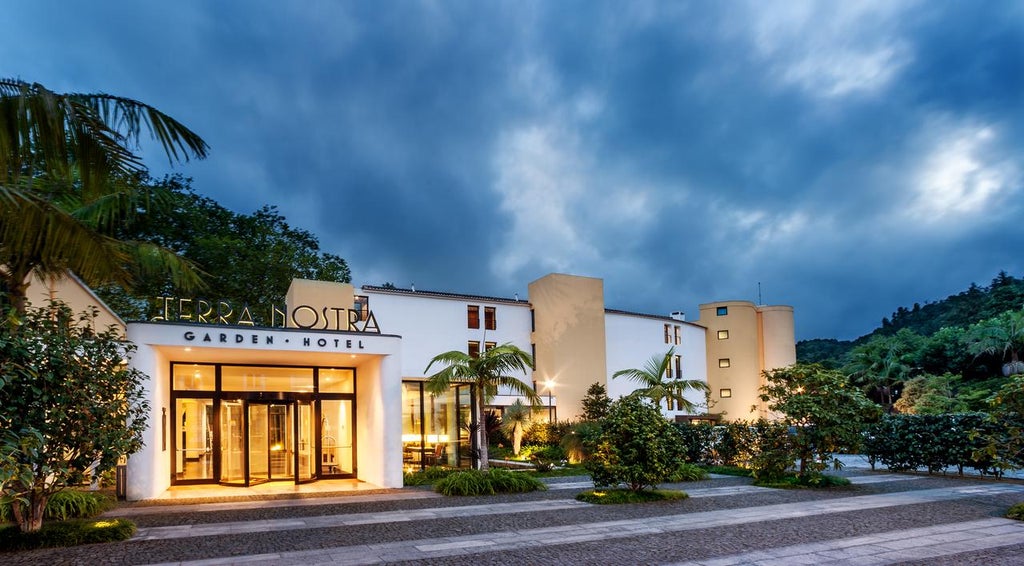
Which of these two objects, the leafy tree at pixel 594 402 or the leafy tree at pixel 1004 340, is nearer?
the leafy tree at pixel 594 402

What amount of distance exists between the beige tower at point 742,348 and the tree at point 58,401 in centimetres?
3703

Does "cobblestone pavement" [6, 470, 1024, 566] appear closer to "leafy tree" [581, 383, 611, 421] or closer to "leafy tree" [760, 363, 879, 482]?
"leafy tree" [760, 363, 879, 482]

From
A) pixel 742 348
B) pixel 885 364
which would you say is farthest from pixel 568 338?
pixel 885 364

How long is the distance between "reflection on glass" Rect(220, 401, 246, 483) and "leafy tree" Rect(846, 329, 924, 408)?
142 feet

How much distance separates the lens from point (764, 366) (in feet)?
142

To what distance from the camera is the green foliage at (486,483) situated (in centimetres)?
1373

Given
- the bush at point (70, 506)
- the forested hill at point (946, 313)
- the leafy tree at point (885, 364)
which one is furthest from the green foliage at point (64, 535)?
the forested hill at point (946, 313)

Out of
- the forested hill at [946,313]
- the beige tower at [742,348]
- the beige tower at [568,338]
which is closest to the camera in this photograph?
the beige tower at [568,338]

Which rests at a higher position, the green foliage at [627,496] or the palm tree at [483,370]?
the palm tree at [483,370]

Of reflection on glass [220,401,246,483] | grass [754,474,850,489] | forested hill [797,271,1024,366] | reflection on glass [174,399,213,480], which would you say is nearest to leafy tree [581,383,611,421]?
grass [754,474,850,489]

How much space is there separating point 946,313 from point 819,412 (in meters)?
52.2

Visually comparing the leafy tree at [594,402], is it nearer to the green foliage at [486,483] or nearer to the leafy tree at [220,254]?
the leafy tree at [220,254]

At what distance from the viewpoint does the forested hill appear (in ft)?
158

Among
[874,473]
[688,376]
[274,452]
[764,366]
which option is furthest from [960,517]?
[764,366]
